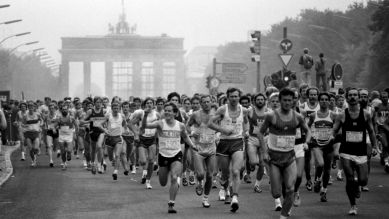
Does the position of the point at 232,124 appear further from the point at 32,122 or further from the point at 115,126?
the point at 32,122

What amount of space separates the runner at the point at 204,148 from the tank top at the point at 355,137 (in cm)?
231

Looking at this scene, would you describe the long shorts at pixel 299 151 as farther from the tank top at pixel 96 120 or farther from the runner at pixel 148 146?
the tank top at pixel 96 120

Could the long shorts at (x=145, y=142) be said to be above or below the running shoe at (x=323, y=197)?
above

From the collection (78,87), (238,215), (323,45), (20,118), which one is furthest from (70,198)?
(78,87)

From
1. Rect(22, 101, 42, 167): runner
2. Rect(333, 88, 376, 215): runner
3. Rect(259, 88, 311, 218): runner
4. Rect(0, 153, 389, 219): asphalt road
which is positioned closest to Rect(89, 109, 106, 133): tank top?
Rect(0, 153, 389, 219): asphalt road

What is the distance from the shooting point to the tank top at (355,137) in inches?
536

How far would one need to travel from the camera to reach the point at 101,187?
61.4ft

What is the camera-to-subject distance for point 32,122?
2700 cm

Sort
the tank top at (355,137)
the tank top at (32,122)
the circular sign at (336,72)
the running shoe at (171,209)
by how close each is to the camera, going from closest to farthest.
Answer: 1. the tank top at (355,137)
2. the running shoe at (171,209)
3. the tank top at (32,122)
4. the circular sign at (336,72)

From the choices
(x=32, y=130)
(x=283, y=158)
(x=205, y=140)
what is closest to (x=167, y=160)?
(x=205, y=140)

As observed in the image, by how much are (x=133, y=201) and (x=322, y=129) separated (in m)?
3.56

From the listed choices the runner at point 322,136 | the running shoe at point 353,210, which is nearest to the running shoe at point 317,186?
the runner at point 322,136

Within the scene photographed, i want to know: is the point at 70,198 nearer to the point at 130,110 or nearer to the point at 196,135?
the point at 196,135

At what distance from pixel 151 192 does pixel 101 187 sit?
173cm
